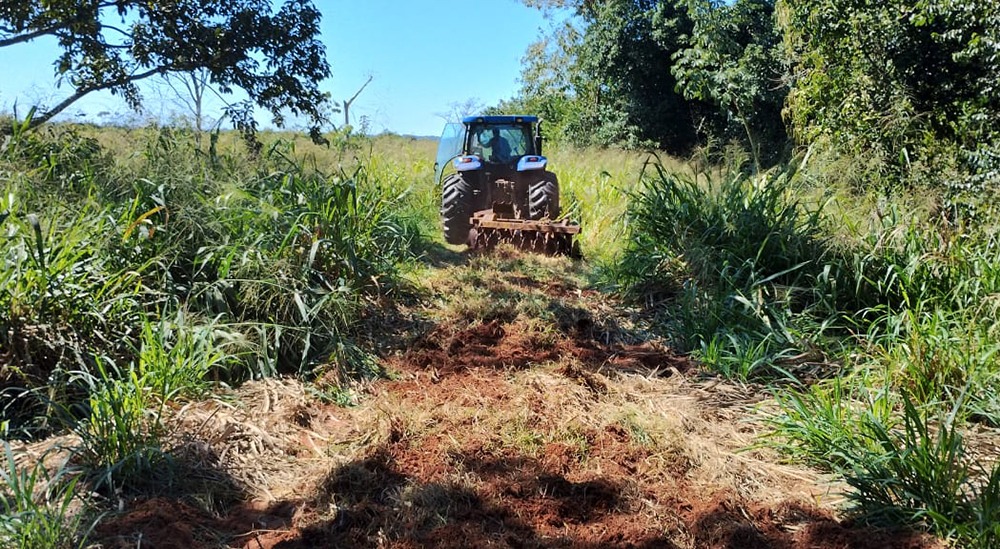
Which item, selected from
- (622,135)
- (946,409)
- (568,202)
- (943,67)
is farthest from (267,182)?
(622,135)

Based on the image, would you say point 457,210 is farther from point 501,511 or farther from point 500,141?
point 501,511

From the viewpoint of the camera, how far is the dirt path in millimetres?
2432

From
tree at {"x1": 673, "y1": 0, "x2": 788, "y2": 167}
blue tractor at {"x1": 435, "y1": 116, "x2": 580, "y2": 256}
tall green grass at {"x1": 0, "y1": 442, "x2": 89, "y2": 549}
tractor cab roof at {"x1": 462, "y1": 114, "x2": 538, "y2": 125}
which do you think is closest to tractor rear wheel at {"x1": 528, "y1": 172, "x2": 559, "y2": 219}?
blue tractor at {"x1": 435, "y1": 116, "x2": 580, "y2": 256}

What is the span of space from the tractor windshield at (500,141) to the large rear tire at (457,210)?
2.65ft

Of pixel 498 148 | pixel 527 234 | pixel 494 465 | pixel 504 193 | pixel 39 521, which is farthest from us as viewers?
pixel 498 148

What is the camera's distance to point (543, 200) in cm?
774

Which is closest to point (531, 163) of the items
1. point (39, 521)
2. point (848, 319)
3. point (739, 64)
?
point (848, 319)

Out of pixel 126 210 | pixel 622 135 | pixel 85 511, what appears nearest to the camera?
pixel 85 511

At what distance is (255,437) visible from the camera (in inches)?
123

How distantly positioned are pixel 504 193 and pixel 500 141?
79cm

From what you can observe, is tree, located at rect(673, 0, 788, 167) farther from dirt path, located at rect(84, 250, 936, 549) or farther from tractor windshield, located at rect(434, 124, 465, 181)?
dirt path, located at rect(84, 250, 936, 549)

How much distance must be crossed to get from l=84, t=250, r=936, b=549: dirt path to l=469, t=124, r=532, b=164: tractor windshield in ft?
15.7

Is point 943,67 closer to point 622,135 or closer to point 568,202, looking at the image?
point 568,202

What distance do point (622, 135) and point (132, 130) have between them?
43.2 feet
